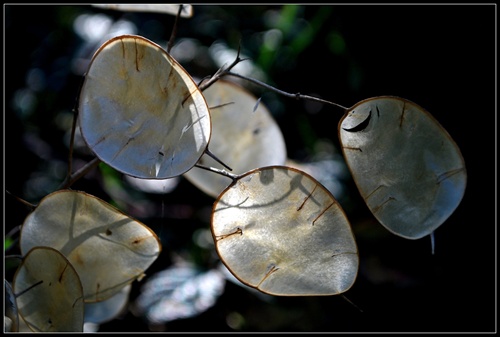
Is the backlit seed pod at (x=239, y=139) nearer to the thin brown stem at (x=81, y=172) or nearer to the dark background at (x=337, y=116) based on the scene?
the thin brown stem at (x=81, y=172)

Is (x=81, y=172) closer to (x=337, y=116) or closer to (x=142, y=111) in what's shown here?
(x=142, y=111)

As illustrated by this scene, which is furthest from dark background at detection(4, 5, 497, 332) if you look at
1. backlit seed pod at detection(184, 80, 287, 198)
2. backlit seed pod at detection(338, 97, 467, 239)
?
backlit seed pod at detection(338, 97, 467, 239)

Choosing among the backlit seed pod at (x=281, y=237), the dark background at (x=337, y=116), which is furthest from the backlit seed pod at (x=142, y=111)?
the dark background at (x=337, y=116)

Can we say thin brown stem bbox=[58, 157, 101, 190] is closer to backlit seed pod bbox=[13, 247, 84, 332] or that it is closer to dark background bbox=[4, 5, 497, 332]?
backlit seed pod bbox=[13, 247, 84, 332]

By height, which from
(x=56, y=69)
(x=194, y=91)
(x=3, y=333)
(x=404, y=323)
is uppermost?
(x=194, y=91)

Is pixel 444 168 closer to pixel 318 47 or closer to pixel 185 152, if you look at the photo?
pixel 185 152

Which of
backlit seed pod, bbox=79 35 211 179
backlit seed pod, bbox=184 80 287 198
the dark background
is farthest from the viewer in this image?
the dark background

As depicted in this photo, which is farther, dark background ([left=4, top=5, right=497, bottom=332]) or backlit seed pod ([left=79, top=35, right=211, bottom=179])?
dark background ([left=4, top=5, right=497, bottom=332])

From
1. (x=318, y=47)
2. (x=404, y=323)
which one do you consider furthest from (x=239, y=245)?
(x=318, y=47)
